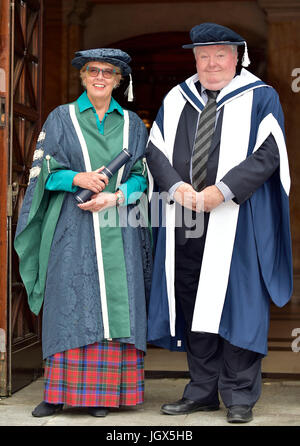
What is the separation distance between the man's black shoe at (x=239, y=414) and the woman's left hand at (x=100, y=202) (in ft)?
3.63

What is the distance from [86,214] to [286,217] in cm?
94

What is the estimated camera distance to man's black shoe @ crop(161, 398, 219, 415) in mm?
4062

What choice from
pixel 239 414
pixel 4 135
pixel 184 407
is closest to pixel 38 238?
pixel 4 135

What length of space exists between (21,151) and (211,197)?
138 cm

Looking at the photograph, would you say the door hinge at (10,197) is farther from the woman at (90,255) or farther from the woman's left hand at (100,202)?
the woman's left hand at (100,202)

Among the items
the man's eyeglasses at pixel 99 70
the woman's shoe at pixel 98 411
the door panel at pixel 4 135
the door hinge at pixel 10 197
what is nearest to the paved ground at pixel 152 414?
the woman's shoe at pixel 98 411

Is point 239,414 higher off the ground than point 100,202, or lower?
lower

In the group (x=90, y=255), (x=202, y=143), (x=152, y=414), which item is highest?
(x=202, y=143)

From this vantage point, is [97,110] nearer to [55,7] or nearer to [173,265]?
[173,265]

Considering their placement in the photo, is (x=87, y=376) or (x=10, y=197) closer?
(x=87, y=376)

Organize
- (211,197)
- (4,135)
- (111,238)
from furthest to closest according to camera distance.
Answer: (4,135) → (111,238) → (211,197)

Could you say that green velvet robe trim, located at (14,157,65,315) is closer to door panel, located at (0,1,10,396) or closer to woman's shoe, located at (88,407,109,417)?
door panel, located at (0,1,10,396)

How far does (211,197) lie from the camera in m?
3.85

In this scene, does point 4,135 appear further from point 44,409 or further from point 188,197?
point 44,409
